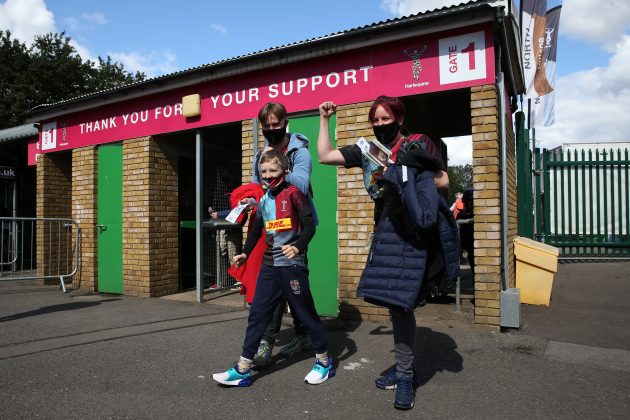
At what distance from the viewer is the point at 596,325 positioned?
4.73 m

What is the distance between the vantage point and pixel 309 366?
11.6 ft

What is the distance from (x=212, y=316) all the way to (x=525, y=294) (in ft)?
13.2

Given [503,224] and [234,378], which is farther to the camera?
[503,224]

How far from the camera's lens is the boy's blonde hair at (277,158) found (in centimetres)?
317

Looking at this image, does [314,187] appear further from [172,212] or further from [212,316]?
[172,212]

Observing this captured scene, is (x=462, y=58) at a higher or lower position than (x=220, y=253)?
higher

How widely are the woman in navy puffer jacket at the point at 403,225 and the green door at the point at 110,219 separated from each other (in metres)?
5.63

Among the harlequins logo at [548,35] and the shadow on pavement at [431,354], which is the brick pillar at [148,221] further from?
the harlequins logo at [548,35]

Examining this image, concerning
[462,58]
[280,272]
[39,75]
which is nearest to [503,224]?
[462,58]

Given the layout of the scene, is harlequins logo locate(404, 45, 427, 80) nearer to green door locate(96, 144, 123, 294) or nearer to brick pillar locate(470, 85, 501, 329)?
brick pillar locate(470, 85, 501, 329)

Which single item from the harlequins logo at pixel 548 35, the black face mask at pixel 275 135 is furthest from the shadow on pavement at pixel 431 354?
the harlequins logo at pixel 548 35

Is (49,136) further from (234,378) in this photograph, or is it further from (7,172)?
(234,378)

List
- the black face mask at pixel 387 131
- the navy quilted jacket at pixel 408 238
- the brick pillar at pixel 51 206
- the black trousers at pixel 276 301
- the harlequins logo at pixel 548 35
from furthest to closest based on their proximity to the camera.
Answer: the harlequins logo at pixel 548 35 < the brick pillar at pixel 51 206 < the black trousers at pixel 276 301 < the black face mask at pixel 387 131 < the navy quilted jacket at pixel 408 238

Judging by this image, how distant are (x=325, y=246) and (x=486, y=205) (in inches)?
74.6
